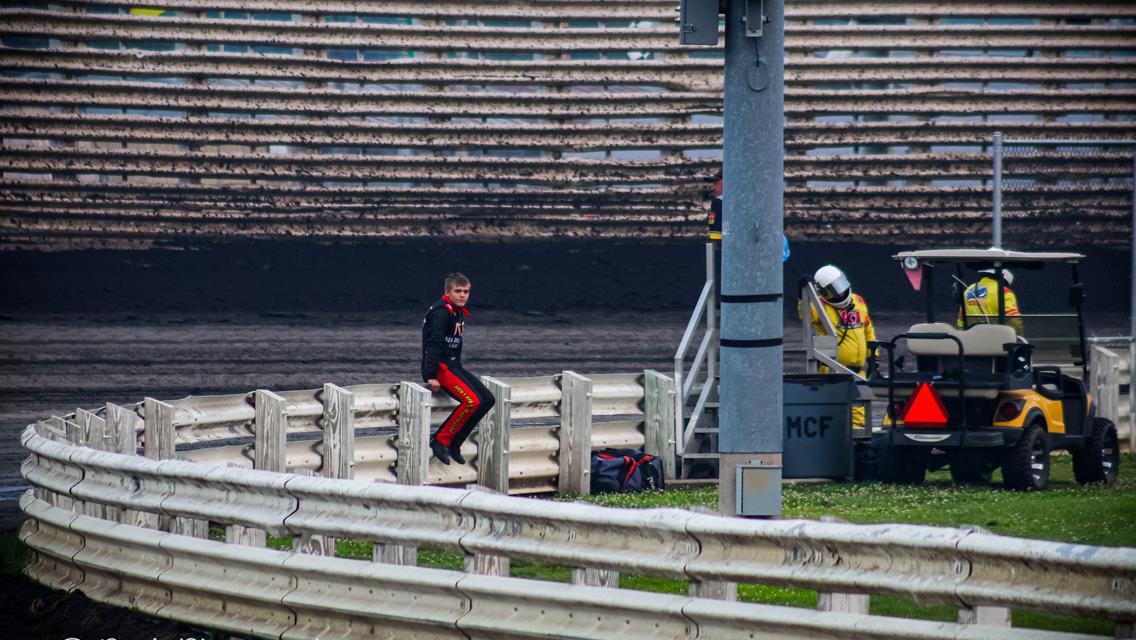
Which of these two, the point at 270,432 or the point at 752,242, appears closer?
the point at 752,242

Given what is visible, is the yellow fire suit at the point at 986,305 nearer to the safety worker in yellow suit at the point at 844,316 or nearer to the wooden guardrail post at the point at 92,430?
the safety worker in yellow suit at the point at 844,316

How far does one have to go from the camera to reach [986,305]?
1424 centimetres

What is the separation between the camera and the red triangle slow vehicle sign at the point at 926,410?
41.8ft

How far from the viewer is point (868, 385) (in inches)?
525

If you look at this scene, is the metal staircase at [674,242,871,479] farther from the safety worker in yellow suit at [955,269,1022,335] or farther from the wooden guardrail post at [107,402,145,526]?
the wooden guardrail post at [107,402,145,526]

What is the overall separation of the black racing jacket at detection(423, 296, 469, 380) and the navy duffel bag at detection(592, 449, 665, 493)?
55.9 inches

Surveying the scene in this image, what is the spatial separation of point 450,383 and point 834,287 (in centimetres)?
422

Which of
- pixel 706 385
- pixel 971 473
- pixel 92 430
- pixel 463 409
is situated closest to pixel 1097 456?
pixel 971 473

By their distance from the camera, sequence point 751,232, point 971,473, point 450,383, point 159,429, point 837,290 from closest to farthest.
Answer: point 751,232, point 159,429, point 450,383, point 971,473, point 837,290

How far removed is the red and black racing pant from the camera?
40.5ft

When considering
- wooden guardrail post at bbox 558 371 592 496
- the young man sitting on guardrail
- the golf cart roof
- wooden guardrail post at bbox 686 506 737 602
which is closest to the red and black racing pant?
the young man sitting on guardrail

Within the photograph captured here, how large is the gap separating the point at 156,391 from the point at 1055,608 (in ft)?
43.6

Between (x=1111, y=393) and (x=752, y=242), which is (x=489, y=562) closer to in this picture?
(x=752, y=242)

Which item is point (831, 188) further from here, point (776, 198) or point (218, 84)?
point (776, 198)
